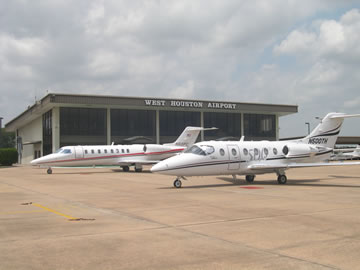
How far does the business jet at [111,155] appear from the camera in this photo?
33.1 metres

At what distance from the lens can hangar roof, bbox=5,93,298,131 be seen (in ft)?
172

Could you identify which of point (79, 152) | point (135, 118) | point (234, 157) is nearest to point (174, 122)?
point (135, 118)

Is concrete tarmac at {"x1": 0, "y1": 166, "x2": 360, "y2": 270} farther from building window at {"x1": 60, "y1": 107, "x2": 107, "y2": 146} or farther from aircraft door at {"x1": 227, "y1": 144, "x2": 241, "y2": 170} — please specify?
building window at {"x1": 60, "y1": 107, "x2": 107, "y2": 146}

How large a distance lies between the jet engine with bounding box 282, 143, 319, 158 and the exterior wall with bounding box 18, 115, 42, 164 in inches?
2067

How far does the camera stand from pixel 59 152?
110ft

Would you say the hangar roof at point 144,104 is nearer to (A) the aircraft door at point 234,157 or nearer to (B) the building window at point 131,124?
(B) the building window at point 131,124

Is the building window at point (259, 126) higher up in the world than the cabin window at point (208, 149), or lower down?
higher up

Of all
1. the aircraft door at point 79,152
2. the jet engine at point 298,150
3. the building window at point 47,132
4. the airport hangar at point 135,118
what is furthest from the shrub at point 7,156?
the jet engine at point 298,150

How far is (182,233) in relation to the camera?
8.23 meters

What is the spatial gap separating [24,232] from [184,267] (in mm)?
4266

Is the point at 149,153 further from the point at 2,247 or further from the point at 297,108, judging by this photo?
the point at 297,108

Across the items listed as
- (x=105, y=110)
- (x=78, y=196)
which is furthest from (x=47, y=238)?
(x=105, y=110)

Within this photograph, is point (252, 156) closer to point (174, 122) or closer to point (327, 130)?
point (327, 130)

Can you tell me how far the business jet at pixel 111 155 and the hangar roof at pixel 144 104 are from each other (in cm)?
1799
